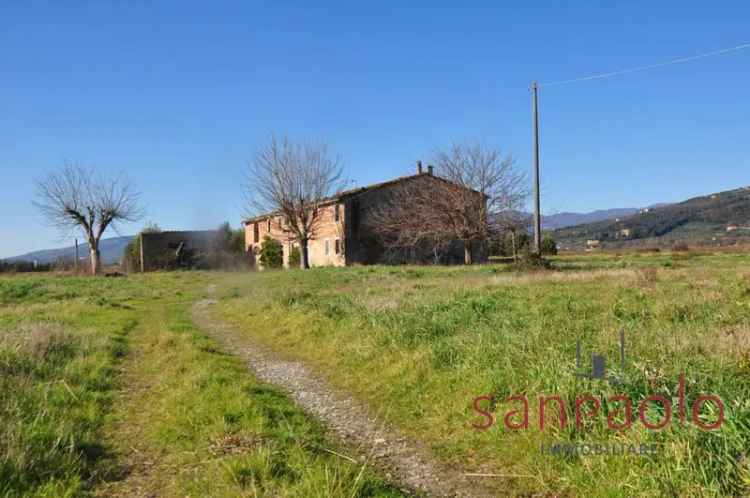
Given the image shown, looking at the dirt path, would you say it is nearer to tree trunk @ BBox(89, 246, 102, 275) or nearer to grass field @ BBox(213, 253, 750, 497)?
grass field @ BBox(213, 253, 750, 497)

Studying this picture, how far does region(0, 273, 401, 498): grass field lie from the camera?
3.75 meters

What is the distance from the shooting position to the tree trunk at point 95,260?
4253 centimetres

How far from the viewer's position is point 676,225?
3408 inches

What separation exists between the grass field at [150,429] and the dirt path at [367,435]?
10.5 inches

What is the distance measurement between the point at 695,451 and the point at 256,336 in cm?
A: 916

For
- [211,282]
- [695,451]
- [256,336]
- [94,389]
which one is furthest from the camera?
[211,282]

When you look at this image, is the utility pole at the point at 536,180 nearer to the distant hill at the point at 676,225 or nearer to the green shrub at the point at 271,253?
the green shrub at the point at 271,253

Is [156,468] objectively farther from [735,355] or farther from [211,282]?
[211,282]

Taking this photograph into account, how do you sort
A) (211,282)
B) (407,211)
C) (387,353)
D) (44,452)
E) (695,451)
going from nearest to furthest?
(695,451) → (44,452) → (387,353) → (211,282) → (407,211)

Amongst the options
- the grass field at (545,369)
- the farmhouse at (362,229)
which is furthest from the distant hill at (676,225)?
the grass field at (545,369)

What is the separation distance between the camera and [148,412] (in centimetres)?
585

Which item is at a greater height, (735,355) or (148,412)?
(735,355)

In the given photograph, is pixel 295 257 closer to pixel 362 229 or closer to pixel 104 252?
pixel 362 229

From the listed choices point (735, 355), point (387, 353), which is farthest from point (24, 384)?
point (735, 355)
